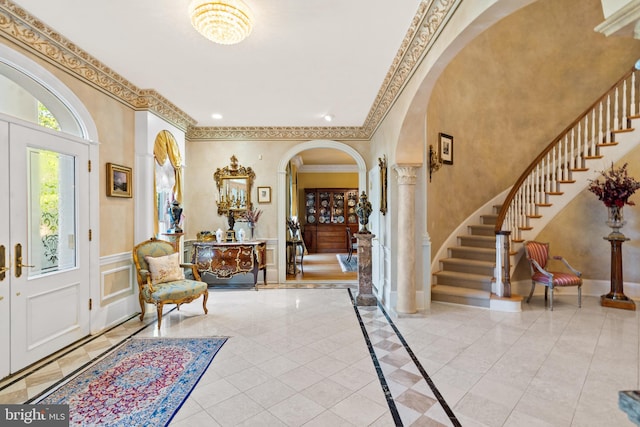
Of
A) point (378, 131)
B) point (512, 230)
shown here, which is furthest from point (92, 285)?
point (512, 230)

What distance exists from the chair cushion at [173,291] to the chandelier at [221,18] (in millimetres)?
2857

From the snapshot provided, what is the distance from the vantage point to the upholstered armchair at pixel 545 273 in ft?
13.5

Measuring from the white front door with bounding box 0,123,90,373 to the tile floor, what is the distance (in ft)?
0.91

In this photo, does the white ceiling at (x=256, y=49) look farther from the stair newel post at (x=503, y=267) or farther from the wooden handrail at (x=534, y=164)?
the stair newel post at (x=503, y=267)

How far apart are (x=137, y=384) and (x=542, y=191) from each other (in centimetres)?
601

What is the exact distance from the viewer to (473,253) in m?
5.02

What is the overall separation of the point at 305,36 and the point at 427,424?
328 centimetres

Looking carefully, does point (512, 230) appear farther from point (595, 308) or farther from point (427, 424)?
point (427, 424)

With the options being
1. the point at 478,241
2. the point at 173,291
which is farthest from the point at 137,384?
the point at 478,241

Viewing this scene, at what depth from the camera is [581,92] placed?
18.2 feet

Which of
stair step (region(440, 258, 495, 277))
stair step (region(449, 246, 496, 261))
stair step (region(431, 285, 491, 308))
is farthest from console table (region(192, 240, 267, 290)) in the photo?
stair step (region(449, 246, 496, 261))

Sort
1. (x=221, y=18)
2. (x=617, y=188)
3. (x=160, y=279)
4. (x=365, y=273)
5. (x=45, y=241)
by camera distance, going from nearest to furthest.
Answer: (x=221, y=18)
(x=45, y=241)
(x=160, y=279)
(x=617, y=188)
(x=365, y=273)

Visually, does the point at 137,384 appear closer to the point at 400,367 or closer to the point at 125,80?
the point at 400,367

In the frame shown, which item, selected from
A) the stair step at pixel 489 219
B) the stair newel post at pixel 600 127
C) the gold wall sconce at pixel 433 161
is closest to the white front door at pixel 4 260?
the gold wall sconce at pixel 433 161
